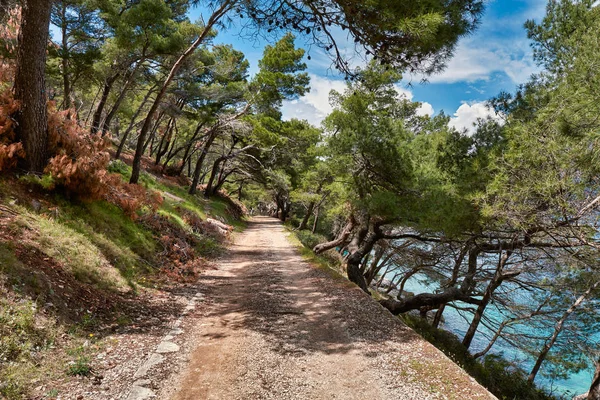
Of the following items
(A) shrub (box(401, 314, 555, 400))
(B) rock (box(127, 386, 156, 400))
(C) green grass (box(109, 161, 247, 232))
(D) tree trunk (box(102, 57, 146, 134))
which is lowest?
(A) shrub (box(401, 314, 555, 400))

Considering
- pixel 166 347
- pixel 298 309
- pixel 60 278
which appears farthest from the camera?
pixel 298 309

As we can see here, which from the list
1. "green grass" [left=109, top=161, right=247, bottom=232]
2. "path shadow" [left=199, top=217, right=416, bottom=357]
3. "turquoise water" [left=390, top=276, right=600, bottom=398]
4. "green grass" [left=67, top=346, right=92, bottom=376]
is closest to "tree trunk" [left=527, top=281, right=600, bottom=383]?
"turquoise water" [left=390, top=276, right=600, bottom=398]

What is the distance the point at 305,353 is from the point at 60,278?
13.0 ft

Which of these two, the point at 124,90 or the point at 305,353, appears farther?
the point at 124,90

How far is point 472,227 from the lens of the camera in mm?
8062

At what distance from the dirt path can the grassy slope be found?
1.30m

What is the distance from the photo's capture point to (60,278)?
4.82m

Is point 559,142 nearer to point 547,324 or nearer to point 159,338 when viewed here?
point 159,338

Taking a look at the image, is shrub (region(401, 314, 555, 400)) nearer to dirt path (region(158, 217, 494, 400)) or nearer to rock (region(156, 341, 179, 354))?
dirt path (region(158, 217, 494, 400))

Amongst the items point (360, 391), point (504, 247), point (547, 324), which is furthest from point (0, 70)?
point (547, 324)

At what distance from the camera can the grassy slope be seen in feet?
11.4

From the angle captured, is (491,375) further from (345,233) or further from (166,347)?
(166,347)

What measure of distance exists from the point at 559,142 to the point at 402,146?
4980 mm

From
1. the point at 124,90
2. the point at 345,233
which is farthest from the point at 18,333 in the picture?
the point at 124,90
